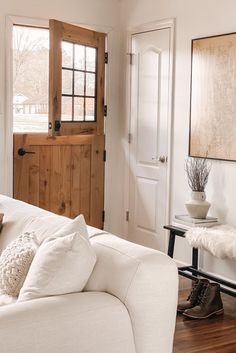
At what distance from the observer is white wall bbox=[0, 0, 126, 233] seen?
5242 millimetres

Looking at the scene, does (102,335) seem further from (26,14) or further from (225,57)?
(26,14)

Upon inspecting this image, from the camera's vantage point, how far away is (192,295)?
3.98 metres

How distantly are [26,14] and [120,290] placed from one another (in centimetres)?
369

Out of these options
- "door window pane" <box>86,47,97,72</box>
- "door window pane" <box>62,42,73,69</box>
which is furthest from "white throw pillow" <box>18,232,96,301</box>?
"door window pane" <box>86,47,97,72</box>

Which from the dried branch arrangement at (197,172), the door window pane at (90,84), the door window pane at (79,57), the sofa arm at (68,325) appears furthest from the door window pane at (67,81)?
the sofa arm at (68,325)

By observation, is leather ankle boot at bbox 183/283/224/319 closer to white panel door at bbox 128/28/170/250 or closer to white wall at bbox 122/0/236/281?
white wall at bbox 122/0/236/281

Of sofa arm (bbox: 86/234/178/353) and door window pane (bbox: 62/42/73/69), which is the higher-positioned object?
door window pane (bbox: 62/42/73/69)

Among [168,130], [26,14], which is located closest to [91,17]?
[26,14]

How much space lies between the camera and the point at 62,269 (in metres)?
2.24

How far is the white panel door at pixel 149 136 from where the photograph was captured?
529cm

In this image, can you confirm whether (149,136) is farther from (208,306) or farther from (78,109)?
(208,306)

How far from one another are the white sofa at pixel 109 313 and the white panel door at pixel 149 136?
→ 9.73 ft

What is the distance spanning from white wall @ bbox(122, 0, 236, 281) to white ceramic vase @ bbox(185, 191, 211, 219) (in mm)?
213

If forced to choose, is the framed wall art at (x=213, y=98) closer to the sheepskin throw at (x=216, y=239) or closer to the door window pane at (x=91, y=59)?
the sheepskin throw at (x=216, y=239)
